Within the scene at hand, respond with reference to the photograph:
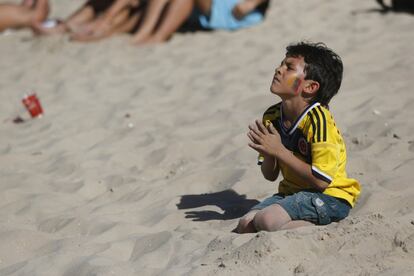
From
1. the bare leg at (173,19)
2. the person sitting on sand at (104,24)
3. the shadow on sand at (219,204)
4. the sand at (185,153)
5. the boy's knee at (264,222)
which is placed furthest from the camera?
the person sitting on sand at (104,24)

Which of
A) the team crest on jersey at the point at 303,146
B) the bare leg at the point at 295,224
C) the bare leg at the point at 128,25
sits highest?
the team crest on jersey at the point at 303,146

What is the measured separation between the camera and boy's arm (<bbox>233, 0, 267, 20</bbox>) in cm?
722

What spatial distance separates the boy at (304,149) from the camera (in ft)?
9.56

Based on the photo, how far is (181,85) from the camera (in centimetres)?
575

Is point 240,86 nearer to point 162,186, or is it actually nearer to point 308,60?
point 162,186

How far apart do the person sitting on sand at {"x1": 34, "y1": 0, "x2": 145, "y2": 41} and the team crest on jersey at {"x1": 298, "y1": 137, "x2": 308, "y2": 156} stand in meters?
4.69

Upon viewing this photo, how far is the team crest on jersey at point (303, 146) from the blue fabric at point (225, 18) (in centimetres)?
441

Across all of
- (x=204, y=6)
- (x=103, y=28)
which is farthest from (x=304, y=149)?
(x=103, y=28)

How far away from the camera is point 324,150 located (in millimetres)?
2898

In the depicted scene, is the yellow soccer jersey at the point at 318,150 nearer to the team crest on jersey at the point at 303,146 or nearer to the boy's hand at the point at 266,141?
the team crest on jersey at the point at 303,146

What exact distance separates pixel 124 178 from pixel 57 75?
2842mm

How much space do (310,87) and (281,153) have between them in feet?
1.09

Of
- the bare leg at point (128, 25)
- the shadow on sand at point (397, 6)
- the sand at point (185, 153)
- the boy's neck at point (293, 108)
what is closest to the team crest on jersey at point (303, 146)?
the boy's neck at point (293, 108)

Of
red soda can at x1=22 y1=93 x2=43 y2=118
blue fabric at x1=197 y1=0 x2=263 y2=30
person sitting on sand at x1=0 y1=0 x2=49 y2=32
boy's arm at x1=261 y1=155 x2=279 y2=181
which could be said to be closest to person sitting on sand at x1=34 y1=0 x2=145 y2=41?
person sitting on sand at x1=0 y1=0 x2=49 y2=32
